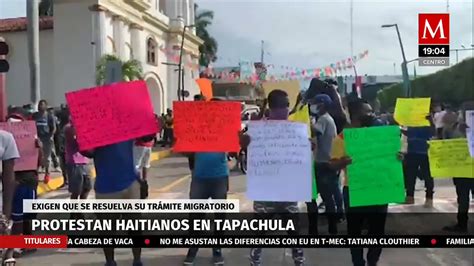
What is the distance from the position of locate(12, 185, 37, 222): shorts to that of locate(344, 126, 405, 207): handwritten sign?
175 centimetres

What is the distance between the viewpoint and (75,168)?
16.2ft

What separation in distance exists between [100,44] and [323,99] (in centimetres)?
151

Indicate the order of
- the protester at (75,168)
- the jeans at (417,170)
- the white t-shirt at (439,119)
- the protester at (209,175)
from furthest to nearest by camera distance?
the jeans at (417,170)
the protester at (75,168)
the white t-shirt at (439,119)
the protester at (209,175)

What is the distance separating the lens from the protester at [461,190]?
3.53 m

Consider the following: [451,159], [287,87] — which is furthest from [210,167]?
[451,159]

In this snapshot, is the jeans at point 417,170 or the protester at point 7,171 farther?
the jeans at point 417,170

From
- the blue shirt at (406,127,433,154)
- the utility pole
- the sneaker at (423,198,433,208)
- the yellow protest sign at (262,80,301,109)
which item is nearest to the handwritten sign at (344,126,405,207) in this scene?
the yellow protest sign at (262,80,301,109)

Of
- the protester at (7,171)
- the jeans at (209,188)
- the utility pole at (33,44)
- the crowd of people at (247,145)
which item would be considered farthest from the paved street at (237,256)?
the utility pole at (33,44)

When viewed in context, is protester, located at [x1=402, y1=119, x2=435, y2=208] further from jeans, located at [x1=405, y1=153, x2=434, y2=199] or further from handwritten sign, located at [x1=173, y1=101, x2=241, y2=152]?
handwritten sign, located at [x1=173, y1=101, x2=241, y2=152]

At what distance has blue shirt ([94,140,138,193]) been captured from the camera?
131 inches

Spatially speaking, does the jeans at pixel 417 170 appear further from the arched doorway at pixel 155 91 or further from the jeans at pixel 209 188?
the arched doorway at pixel 155 91

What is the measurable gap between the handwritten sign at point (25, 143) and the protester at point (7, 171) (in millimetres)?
191

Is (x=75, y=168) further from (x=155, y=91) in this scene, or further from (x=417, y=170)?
(x=417, y=170)

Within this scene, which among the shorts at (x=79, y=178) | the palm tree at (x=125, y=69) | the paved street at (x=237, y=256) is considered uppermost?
the palm tree at (x=125, y=69)
